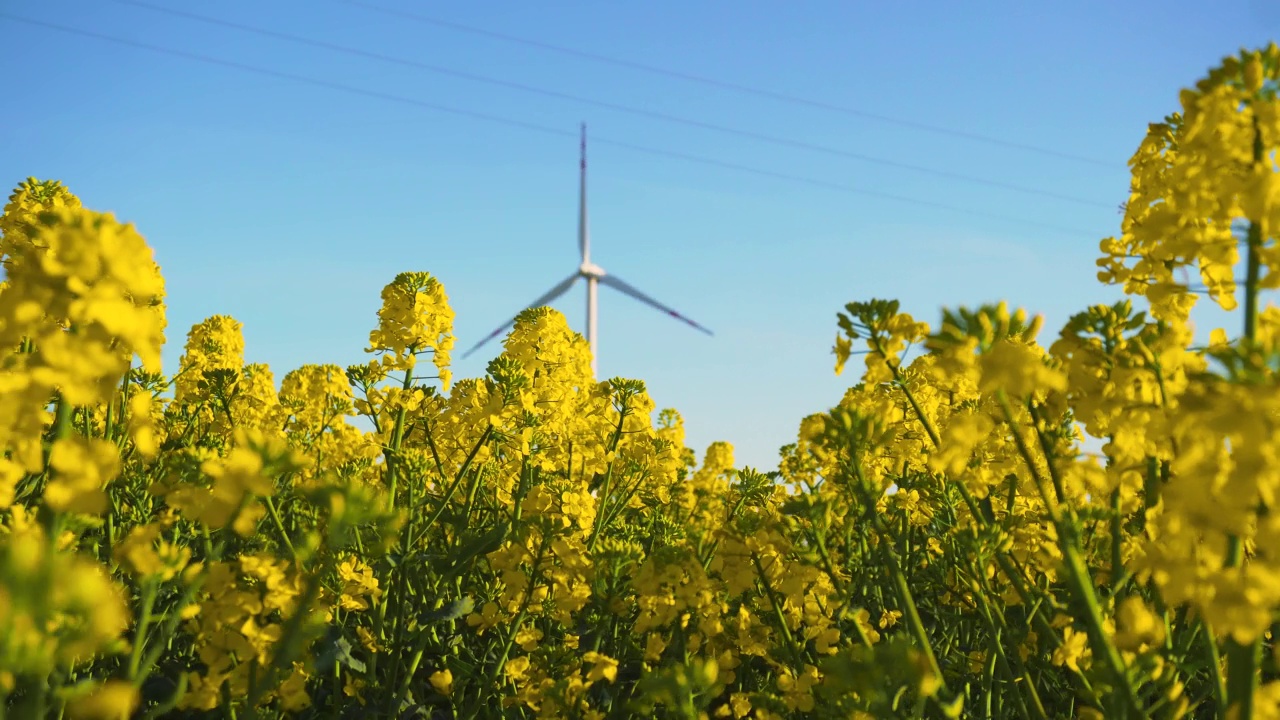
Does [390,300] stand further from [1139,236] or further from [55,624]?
[1139,236]

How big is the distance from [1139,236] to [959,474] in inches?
34.6

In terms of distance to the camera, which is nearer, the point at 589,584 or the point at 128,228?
the point at 128,228

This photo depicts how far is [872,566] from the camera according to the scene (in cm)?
367

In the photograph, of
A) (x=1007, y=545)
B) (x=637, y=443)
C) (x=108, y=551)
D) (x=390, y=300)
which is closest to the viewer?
(x=1007, y=545)

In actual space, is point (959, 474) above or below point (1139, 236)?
below

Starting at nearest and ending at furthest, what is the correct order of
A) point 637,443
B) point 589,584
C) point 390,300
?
point 589,584 < point 390,300 < point 637,443

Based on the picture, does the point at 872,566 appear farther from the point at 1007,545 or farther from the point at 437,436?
the point at 437,436

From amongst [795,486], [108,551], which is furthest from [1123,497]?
[108,551]

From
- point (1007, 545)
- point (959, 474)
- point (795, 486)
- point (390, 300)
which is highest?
point (390, 300)

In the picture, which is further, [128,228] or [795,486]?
[795,486]

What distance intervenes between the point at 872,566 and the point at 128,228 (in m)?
2.88

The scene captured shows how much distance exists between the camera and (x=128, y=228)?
6.52 ft

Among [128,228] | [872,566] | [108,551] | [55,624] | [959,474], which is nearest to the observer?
[128,228]

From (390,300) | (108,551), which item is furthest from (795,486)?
(108,551)
